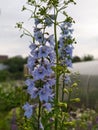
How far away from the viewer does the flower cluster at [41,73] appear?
12.0 feet

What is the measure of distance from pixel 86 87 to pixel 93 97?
888 millimetres

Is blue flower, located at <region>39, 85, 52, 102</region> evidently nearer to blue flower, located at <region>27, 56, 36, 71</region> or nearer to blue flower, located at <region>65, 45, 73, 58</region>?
blue flower, located at <region>27, 56, 36, 71</region>

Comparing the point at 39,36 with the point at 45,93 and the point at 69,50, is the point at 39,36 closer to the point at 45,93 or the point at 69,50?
the point at 45,93

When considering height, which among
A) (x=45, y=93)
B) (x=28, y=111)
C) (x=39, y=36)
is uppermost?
(x=39, y=36)

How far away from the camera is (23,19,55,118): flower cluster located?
12.0 ft

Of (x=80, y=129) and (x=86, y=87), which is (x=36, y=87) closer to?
(x=80, y=129)

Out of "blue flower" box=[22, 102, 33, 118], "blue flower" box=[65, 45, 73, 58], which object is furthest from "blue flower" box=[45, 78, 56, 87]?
"blue flower" box=[65, 45, 73, 58]

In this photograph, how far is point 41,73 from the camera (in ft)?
12.0

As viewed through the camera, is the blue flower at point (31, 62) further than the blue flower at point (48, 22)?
No

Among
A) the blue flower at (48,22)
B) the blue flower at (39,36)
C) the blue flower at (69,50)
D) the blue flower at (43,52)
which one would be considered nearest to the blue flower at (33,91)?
the blue flower at (43,52)

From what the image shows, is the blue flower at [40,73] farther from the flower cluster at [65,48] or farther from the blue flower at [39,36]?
the flower cluster at [65,48]

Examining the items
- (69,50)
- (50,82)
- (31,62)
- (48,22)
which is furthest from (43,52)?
(69,50)

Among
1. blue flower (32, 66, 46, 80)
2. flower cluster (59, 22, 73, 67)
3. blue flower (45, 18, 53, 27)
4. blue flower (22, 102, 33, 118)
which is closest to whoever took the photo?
blue flower (32, 66, 46, 80)

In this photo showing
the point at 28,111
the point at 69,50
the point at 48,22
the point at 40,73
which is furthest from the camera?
A: the point at 69,50
